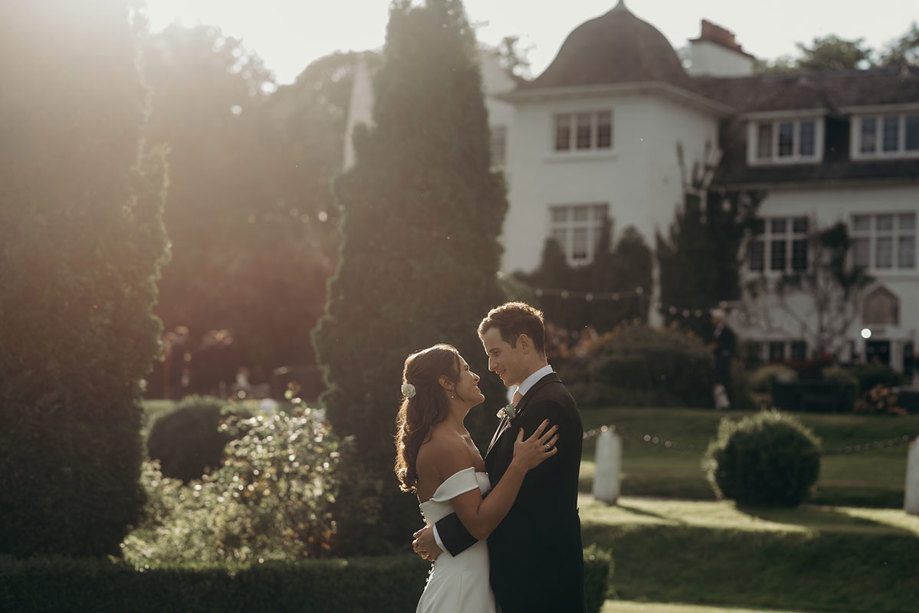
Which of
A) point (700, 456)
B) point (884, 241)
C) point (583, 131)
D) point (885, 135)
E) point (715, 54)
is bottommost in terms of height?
point (700, 456)

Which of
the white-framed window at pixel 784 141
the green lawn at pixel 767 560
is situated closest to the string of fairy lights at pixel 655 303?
the white-framed window at pixel 784 141

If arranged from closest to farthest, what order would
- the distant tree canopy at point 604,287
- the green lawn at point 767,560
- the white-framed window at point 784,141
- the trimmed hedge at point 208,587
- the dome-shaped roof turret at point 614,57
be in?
1. the trimmed hedge at point 208,587
2. the green lawn at point 767,560
3. the distant tree canopy at point 604,287
4. the dome-shaped roof turret at point 614,57
5. the white-framed window at point 784,141

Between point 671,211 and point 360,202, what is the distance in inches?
1004

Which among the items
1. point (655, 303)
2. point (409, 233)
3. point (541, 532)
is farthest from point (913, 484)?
point (655, 303)

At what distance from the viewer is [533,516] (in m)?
5.33

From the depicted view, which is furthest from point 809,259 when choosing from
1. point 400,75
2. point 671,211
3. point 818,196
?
point 400,75

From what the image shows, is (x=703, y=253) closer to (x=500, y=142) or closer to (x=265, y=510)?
(x=500, y=142)

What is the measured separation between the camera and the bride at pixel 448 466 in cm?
535

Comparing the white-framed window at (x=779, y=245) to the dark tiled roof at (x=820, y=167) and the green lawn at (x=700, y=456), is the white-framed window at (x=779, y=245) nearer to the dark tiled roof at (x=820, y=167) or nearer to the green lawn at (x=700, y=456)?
the dark tiled roof at (x=820, y=167)

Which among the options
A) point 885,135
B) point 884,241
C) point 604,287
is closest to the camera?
point 604,287

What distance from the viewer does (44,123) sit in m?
10.7

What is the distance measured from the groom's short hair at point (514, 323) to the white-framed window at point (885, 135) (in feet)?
109

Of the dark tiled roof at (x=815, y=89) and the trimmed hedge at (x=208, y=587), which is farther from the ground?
the dark tiled roof at (x=815, y=89)

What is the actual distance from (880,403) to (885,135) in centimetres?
1285
